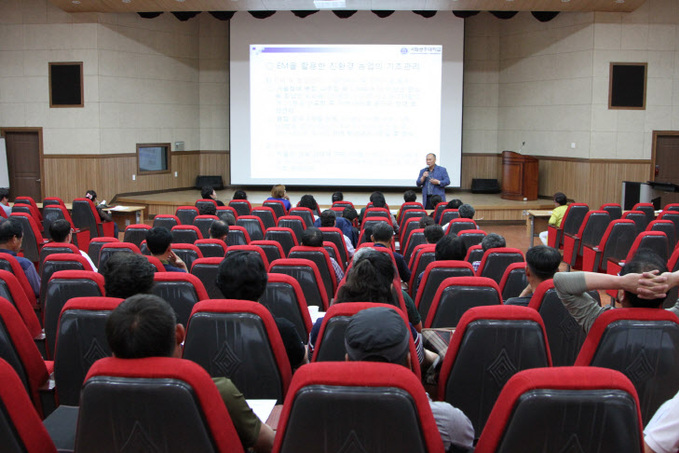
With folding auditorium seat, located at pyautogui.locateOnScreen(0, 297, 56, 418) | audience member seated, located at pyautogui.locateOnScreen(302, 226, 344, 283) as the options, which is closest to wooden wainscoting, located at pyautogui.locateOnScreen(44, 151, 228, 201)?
audience member seated, located at pyautogui.locateOnScreen(302, 226, 344, 283)

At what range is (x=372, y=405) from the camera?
144 centimetres

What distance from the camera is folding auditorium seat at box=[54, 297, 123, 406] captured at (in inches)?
94.1

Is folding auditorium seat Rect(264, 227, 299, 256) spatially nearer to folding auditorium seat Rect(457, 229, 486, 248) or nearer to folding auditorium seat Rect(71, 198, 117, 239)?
folding auditorium seat Rect(457, 229, 486, 248)

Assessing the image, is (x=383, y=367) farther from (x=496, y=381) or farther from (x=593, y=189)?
(x=593, y=189)

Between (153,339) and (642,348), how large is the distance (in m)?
1.66

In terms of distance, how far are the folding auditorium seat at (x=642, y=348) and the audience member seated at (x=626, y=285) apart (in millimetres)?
79

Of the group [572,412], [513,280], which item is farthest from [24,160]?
[572,412]

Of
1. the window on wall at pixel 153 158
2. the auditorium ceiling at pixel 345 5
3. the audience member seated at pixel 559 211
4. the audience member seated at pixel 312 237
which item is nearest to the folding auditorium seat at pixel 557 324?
the audience member seated at pixel 312 237

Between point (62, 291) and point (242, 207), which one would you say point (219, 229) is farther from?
point (242, 207)

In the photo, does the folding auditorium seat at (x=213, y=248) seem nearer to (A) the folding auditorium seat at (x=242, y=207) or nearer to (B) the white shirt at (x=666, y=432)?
(A) the folding auditorium seat at (x=242, y=207)

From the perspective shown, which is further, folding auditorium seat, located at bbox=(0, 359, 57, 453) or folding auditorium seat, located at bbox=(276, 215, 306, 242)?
folding auditorium seat, located at bbox=(276, 215, 306, 242)

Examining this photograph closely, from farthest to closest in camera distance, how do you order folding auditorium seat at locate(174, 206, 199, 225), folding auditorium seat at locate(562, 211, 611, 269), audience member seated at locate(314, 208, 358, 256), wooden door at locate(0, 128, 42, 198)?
wooden door at locate(0, 128, 42, 198) → folding auditorium seat at locate(174, 206, 199, 225) → folding auditorium seat at locate(562, 211, 611, 269) → audience member seated at locate(314, 208, 358, 256)

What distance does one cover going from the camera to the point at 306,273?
12.5ft

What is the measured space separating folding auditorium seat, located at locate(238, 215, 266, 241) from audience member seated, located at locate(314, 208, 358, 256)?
67 centimetres
